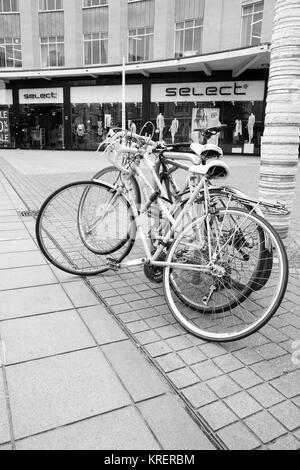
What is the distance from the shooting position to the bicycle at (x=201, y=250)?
9.05 feet

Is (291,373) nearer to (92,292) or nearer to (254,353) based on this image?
(254,353)

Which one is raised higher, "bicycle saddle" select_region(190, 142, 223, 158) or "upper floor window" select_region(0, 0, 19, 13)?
"upper floor window" select_region(0, 0, 19, 13)

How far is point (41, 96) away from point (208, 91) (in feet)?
37.6

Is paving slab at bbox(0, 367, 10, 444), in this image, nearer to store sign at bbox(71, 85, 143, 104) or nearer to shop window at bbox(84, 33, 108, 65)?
store sign at bbox(71, 85, 143, 104)

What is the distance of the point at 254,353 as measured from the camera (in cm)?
265

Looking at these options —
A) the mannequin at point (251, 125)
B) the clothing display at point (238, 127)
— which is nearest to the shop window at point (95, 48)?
the clothing display at point (238, 127)

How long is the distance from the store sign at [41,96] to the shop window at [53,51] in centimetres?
166

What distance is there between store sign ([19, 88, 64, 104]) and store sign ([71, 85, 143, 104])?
3.50ft

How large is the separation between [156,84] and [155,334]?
22.6 meters

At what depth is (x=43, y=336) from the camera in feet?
9.17

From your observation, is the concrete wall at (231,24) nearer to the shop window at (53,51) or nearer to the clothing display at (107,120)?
the clothing display at (107,120)

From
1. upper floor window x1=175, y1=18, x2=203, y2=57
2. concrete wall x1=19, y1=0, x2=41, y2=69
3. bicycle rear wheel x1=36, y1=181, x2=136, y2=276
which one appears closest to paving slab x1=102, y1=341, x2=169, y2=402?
bicycle rear wheel x1=36, y1=181, x2=136, y2=276

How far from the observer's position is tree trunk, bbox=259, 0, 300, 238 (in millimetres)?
4219
